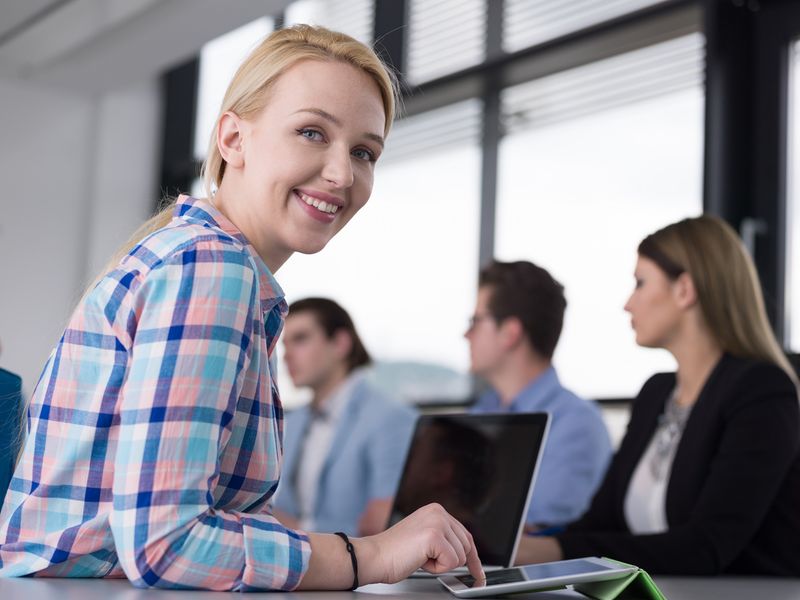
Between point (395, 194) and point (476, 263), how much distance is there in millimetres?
744

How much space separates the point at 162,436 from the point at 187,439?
0.08 ft

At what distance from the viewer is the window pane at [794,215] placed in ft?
12.2

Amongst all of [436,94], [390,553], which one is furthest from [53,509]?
[436,94]

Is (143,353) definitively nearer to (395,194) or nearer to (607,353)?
(607,353)

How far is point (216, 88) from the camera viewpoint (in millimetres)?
6660

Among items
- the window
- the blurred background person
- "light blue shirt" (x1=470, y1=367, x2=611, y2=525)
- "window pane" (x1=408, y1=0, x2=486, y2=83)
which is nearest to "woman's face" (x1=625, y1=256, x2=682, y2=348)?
"light blue shirt" (x1=470, y1=367, x2=611, y2=525)

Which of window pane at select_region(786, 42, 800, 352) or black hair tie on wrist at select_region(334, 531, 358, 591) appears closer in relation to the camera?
black hair tie on wrist at select_region(334, 531, 358, 591)

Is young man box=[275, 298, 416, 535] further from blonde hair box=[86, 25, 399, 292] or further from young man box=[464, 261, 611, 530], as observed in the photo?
blonde hair box=[86, 25, 399, 292]

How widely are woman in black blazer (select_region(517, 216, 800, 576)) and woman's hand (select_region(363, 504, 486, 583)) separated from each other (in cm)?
69

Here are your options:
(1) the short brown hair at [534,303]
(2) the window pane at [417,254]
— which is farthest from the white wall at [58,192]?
(1) the short brown hair at [534,303]

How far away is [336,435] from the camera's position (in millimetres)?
3662

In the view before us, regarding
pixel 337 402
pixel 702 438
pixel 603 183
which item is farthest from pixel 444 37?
pixel 702 438

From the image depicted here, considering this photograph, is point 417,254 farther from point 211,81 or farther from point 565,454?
point 565,454

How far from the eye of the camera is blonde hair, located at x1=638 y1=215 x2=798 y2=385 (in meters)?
2.27
